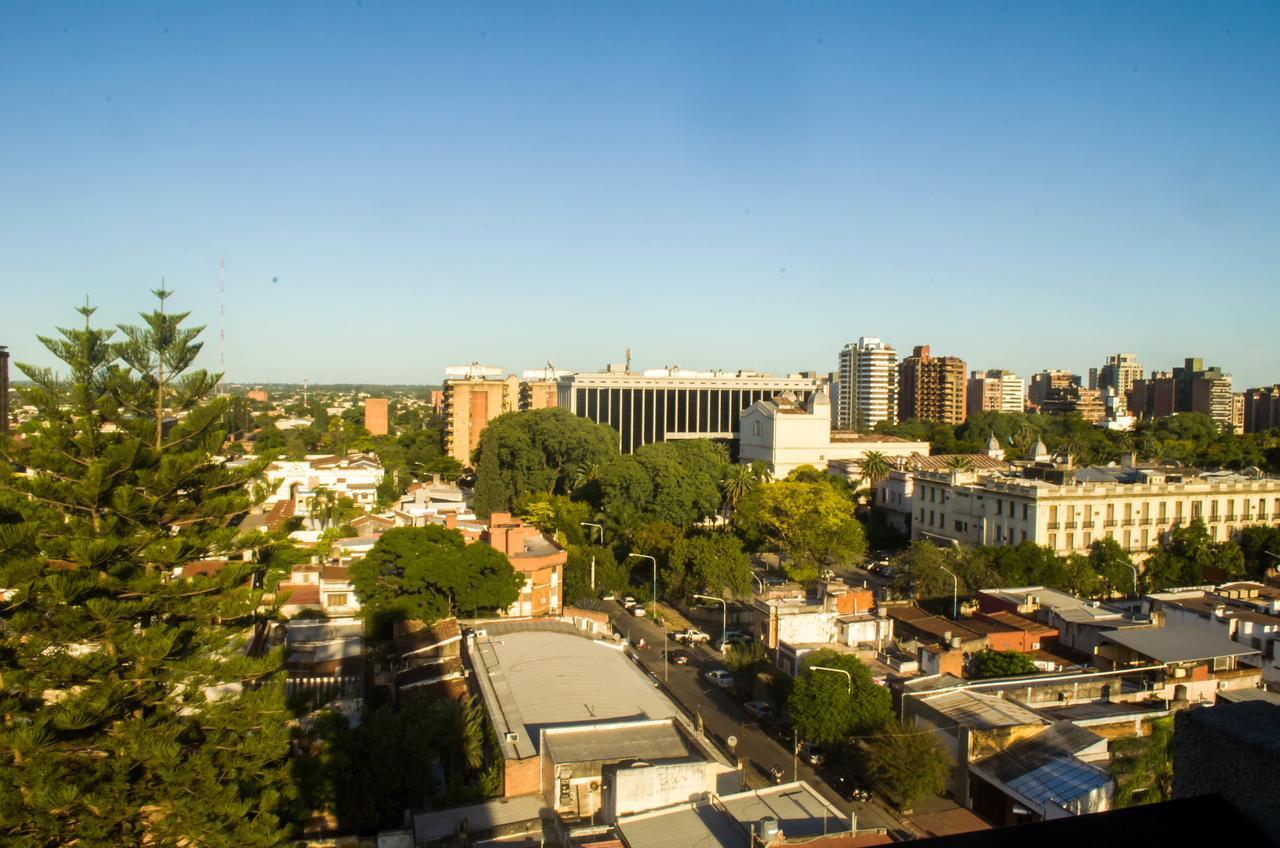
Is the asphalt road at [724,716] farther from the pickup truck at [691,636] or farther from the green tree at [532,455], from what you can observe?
the green tree at [532,455]

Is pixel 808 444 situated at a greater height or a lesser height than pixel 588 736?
greater

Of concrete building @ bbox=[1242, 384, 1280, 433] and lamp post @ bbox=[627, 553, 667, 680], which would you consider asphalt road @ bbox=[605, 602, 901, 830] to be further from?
concrete building @ bbox=[1242, 384, 1280, 433]

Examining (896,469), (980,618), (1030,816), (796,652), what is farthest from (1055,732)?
(896,469)

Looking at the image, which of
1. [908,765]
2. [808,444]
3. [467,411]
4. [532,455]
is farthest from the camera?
[467,411]

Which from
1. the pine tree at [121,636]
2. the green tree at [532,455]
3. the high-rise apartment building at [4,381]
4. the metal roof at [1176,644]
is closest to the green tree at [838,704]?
the metal roof at [1176,644]

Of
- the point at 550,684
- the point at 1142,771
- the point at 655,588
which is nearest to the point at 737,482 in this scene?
the point at 655,588

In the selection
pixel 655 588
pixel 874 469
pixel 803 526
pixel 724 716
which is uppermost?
pixel 874 469

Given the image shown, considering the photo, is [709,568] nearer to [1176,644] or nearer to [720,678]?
[720,678]
